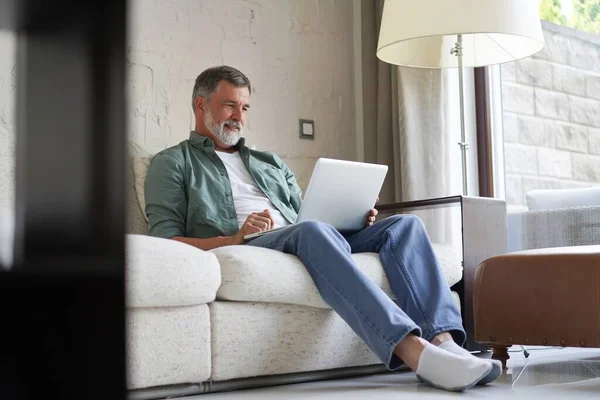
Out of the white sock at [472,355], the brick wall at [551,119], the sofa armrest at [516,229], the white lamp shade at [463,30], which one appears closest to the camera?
the white sock at [472,355]

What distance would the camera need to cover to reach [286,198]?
8.89ft

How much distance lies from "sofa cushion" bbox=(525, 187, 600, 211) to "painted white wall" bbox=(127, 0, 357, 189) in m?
0.85

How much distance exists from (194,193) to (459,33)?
1.24 metres

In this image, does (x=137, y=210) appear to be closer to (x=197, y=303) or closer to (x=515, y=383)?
(x=197, y=303)

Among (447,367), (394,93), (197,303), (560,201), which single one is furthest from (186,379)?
(394,93)

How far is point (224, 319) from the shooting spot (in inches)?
76.0

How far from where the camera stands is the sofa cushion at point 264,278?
6.37 feet

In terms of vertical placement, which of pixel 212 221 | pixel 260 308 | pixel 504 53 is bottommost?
pixel 260 308

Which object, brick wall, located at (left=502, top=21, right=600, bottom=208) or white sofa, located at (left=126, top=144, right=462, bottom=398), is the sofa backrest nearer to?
white sofa, located at (left=126, top=144, right=462, bottom=398)

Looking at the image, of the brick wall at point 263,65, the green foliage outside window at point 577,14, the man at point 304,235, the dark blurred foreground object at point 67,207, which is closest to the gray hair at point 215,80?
the man at point 304,235

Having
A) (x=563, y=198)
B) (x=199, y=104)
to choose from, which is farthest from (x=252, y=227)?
(x=563, y=198)

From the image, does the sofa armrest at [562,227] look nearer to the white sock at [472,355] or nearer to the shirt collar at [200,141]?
the white sock at [472,355]

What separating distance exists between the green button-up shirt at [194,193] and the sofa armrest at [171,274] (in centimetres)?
47

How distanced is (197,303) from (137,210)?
32.8 inches
